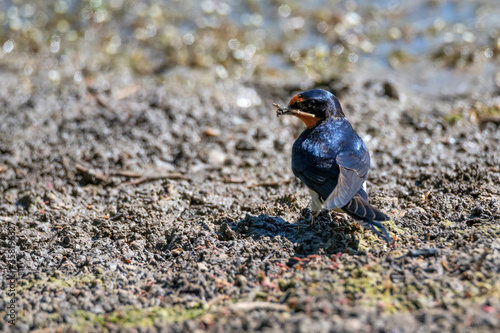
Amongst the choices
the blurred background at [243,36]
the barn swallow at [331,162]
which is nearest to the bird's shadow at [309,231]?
the barn swallow at [331,162]

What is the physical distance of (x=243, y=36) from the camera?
779 cm

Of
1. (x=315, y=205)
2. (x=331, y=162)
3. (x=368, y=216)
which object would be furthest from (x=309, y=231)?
(x=368, y=216)

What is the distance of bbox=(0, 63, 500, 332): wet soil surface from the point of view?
8.58 ft

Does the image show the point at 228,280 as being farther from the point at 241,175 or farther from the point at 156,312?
the point at 241,175

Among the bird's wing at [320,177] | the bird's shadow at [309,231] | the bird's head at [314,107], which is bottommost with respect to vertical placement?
the bird's shadow at [309,231]

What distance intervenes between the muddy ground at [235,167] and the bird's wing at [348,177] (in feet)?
1.01

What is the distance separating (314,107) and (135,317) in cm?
216

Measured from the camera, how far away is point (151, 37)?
7.73 meters

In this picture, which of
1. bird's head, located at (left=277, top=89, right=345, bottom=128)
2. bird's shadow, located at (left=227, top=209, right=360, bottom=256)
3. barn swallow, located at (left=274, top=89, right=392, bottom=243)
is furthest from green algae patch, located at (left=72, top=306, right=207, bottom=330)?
bird's head, located at (left=277, top=89, right=345, bottom=128)

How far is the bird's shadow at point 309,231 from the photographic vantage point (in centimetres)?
328

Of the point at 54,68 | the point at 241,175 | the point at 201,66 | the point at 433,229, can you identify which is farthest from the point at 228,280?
the point at 54,68

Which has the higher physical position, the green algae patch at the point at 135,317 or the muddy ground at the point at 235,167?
the muddy ground at the point at 235,167

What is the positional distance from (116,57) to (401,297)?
559 cm

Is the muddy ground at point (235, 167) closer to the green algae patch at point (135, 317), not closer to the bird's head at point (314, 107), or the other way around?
the green algae patch at point (135, 317)
